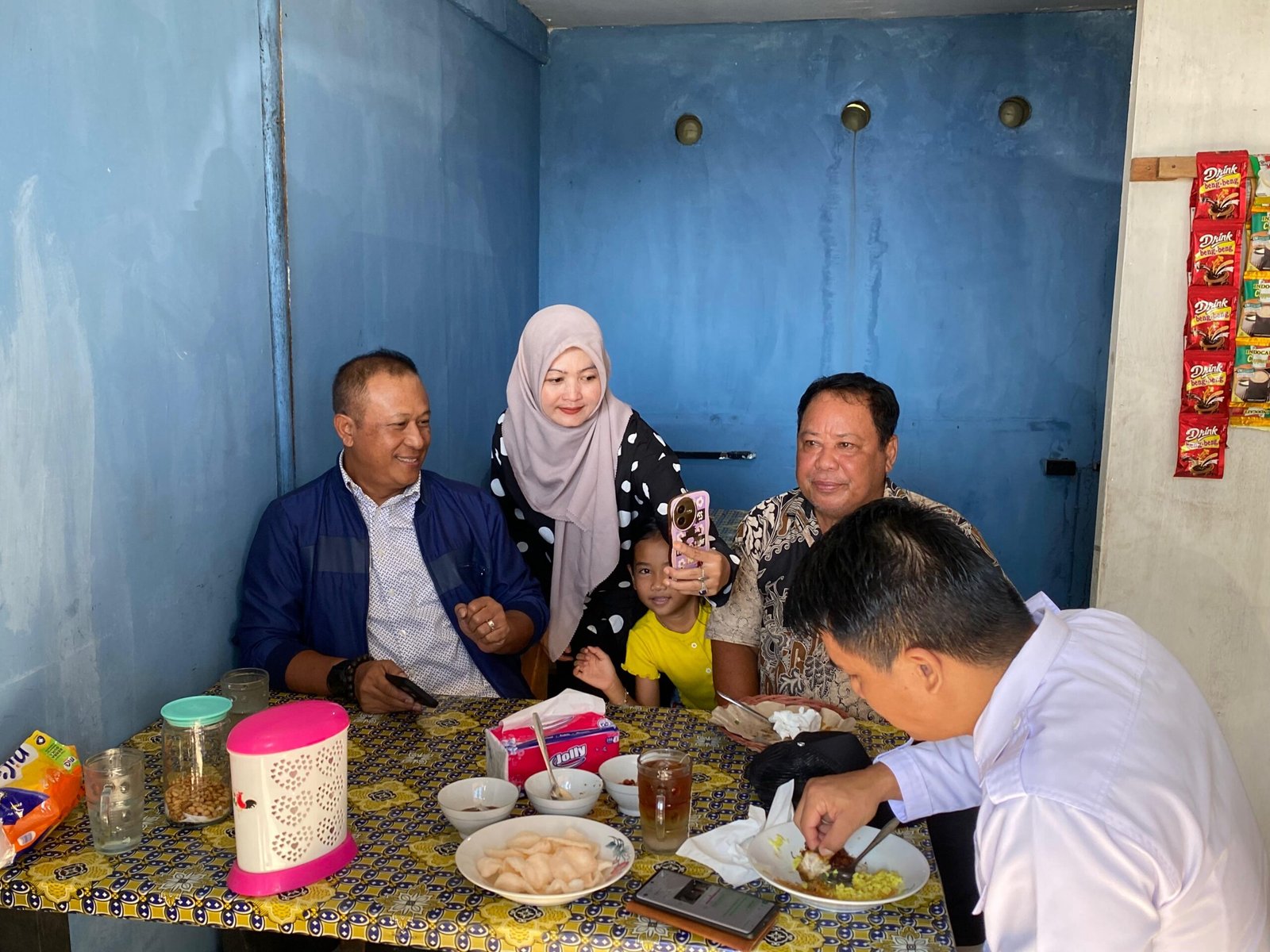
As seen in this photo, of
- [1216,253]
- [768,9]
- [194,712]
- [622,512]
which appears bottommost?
[194,712]

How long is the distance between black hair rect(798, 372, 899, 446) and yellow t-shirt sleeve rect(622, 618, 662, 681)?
0.68 m

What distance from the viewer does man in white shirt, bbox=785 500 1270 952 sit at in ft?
3.35

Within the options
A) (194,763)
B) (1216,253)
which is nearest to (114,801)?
(194,763)

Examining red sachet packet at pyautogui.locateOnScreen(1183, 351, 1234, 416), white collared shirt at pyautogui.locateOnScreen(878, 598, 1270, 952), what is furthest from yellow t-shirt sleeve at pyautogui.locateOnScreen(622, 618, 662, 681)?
red sachet packet at pyautogui.locateOnScreen(1183, 351, 1234, 416)

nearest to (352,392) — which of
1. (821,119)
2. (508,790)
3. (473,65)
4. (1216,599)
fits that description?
(508,790)

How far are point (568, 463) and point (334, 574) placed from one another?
0.72 m

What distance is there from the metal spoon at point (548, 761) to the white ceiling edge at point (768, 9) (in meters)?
3.43

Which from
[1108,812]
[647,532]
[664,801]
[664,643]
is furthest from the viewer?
[647,532]

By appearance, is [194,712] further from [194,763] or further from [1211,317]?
[1211,317]

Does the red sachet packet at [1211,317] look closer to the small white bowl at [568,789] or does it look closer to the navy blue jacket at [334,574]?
the navy blue jacket at [334,574]

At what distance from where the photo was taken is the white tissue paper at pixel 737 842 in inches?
57.9

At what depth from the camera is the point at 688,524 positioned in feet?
7.51

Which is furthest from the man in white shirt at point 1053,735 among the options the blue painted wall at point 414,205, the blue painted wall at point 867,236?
the blue painted wall at point 867,236

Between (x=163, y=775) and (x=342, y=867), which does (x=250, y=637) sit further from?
(x=342, y=867)
